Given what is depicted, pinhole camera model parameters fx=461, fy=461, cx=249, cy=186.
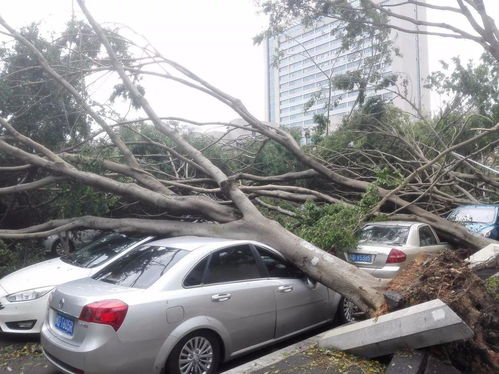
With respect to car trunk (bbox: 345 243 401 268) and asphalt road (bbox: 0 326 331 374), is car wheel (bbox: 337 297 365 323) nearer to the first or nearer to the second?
asphalt road (bbox: 0 326 331 374)

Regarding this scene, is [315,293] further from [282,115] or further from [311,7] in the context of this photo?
[282,115]

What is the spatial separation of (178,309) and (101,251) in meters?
3.08

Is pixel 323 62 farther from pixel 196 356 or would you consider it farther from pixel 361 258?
pixel 196 356

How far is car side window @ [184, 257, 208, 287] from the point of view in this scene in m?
4.49

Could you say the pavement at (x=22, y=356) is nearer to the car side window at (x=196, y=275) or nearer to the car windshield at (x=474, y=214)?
the car side window at (x=196, y=275)

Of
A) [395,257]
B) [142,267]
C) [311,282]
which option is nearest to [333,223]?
[395,257]

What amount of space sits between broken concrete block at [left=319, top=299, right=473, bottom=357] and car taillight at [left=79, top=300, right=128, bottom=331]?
205 cm

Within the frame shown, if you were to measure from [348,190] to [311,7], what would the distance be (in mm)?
4715

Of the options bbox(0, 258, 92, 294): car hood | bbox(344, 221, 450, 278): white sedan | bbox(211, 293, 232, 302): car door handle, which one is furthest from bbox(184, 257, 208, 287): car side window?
bbox(344, 221, 450, 278): white sedan

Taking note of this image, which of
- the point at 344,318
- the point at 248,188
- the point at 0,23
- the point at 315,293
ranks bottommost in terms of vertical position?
the point at 344,318

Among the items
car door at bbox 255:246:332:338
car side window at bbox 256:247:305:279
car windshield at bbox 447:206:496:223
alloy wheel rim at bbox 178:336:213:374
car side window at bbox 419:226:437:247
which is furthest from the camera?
car windshield at bbox 447:206:496:223

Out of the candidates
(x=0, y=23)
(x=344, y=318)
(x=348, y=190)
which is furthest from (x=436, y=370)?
(x=0, y=23)

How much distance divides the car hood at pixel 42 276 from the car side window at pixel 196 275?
2174mm

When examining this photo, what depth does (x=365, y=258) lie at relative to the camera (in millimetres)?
7375
